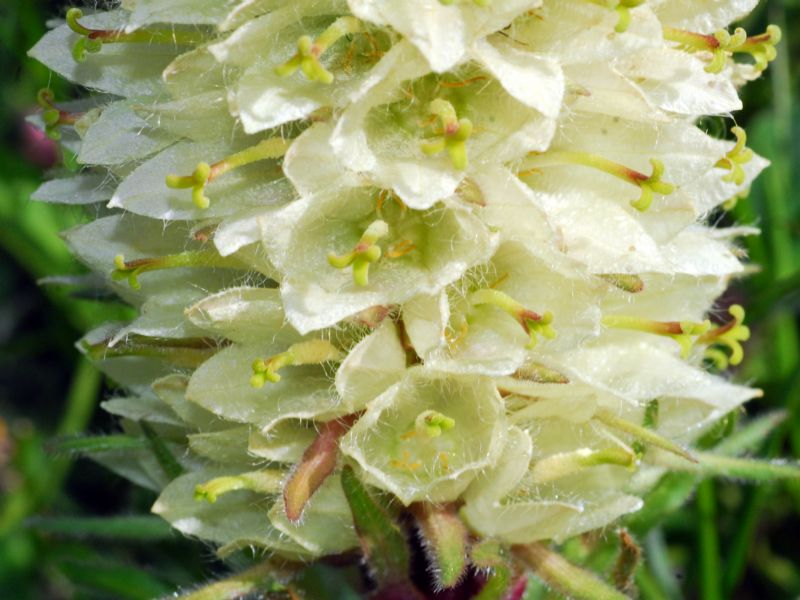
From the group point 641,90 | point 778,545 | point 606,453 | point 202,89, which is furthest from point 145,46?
point 778,545

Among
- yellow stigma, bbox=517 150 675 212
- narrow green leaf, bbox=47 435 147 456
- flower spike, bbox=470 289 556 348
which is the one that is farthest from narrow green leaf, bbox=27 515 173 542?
yellow stigma, bbox=517 150 675 212

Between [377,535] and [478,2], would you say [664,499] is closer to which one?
[377,535]

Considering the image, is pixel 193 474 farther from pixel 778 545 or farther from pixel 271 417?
pixel 778 545

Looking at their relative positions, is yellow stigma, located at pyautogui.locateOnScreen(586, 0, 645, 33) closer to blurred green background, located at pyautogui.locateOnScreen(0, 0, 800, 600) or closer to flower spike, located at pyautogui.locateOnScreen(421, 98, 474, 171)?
flower spike, located at pyautogui.locateOnScreen(421, 98, 474, 171)

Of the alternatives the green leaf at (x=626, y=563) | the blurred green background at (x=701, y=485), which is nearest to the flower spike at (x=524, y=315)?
the green leaf at (x=626, y=563)

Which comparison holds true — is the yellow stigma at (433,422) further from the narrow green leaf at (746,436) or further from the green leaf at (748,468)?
the narrow green leaf at (746,436)

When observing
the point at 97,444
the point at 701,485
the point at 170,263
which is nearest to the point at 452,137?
the point at 170,263
